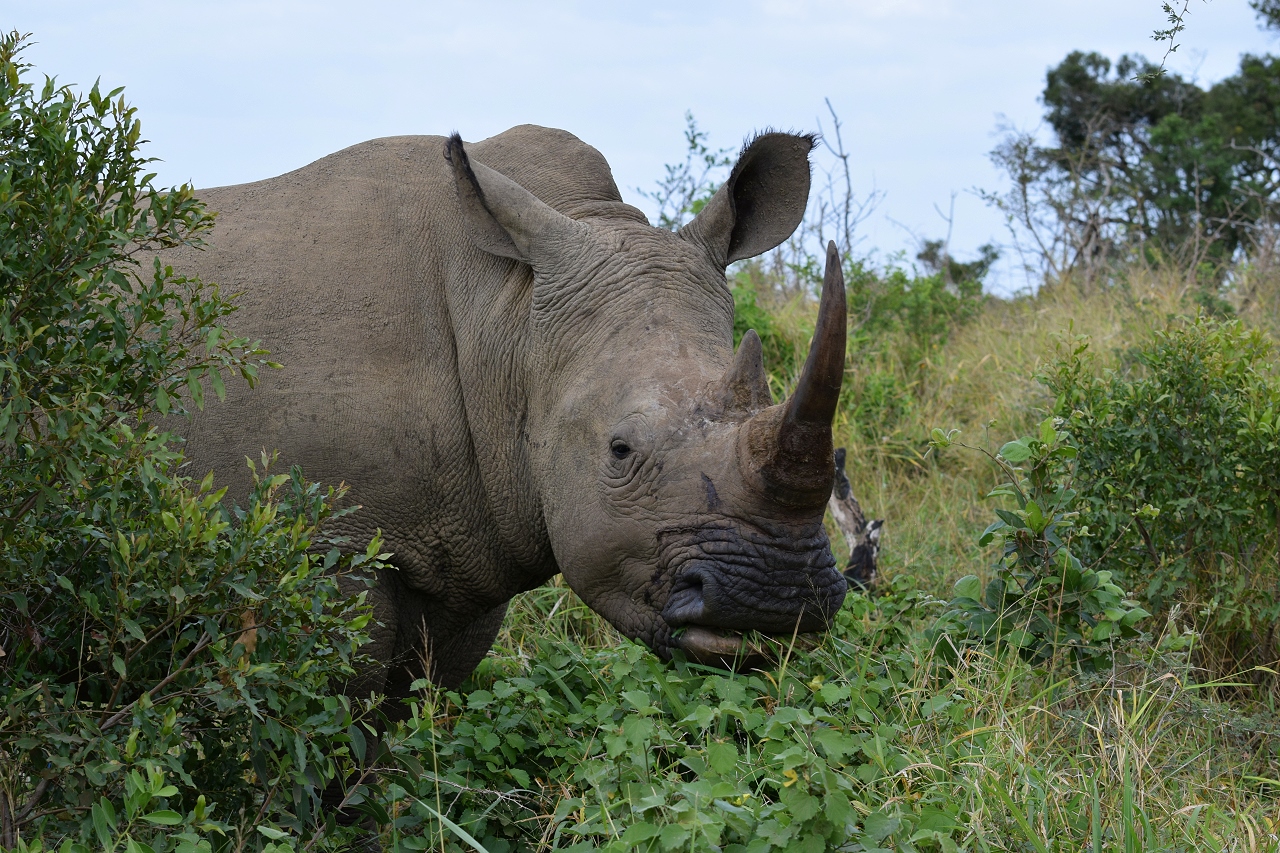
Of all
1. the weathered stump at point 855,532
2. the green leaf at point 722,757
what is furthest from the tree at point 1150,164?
the green leaf at point 722,757

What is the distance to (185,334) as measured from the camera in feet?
11.1

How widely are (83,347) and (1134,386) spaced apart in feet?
13.7

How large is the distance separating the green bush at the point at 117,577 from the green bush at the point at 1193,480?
3302 millimetres

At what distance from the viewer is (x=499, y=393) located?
429 centimetres

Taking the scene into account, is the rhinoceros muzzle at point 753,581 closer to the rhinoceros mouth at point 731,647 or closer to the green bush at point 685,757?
the rhinoceros mouth at point 731,647

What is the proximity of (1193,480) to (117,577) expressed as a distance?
13.4 feet

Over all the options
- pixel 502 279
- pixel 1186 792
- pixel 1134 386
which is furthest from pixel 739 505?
pixel 1134 386

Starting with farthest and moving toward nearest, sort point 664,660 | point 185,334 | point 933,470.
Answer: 1. point 933,470
2. point 664,660
3. point 185,334

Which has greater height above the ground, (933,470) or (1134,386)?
(1134,386)

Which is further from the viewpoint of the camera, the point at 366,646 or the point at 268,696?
the point at 366,646

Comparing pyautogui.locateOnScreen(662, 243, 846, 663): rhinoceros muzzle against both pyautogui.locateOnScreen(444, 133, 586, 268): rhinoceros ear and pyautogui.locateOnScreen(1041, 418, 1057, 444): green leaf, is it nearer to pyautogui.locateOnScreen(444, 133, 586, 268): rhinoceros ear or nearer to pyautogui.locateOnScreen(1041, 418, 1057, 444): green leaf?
pyautogui.locateOnScreen(444, 133, 586, 268): rhinoceros ear

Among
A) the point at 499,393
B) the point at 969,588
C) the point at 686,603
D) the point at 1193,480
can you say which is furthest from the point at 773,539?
the point at 1193,480

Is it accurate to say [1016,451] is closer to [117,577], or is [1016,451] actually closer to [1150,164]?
[117,577]

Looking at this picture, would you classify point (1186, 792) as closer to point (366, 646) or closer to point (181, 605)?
point (366, 646)
